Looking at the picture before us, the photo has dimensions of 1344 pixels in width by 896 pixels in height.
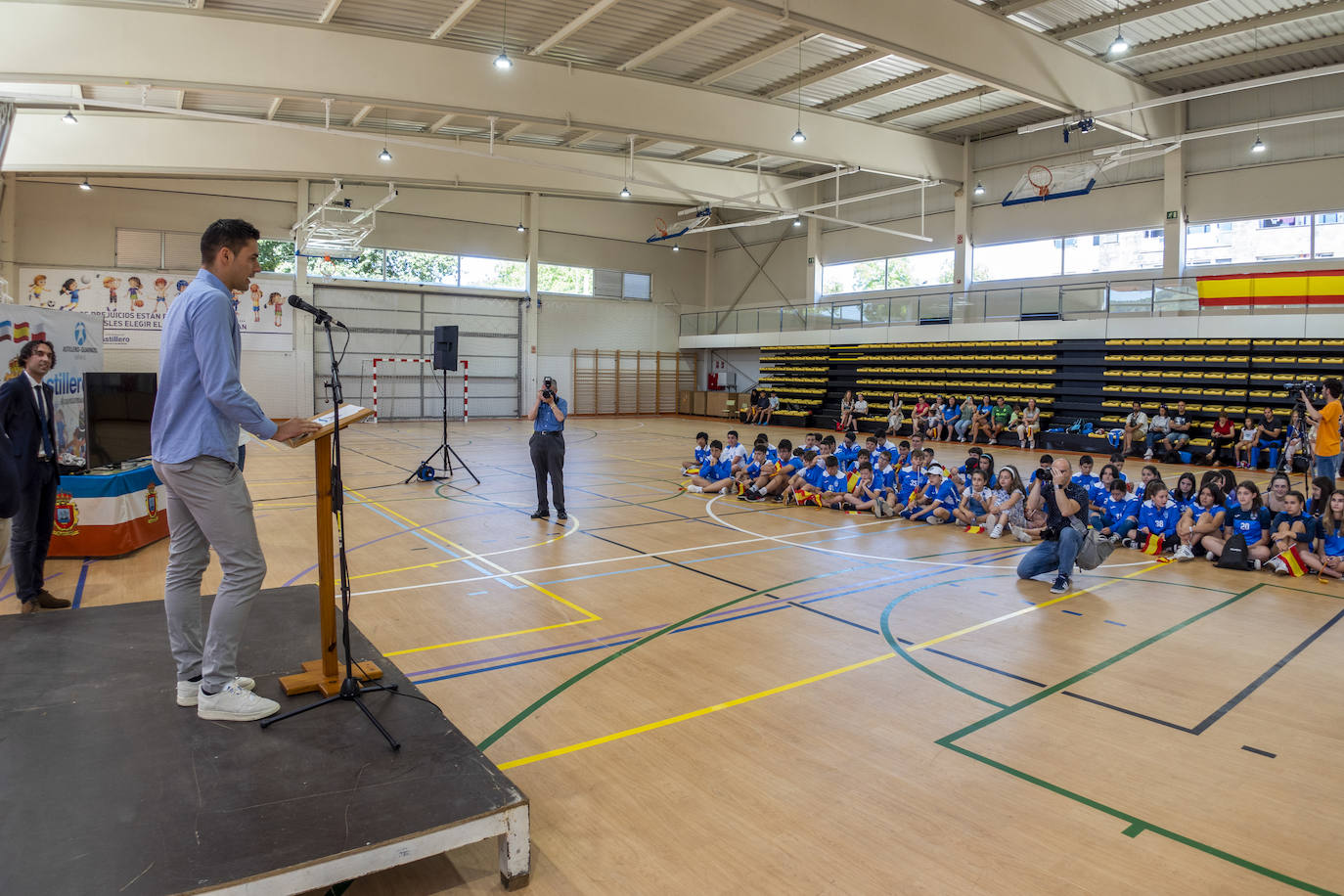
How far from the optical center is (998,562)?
25.7 ft

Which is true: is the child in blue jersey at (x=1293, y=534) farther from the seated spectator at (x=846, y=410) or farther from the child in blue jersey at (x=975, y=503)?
the seated spectator at (x=846, y=410)

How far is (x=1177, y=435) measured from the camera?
688 inches

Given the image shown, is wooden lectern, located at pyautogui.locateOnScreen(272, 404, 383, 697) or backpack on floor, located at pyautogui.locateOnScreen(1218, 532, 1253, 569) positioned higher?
wooden lectern, located at pyautogui.locateOnScreen(272, 404, 383, 697)

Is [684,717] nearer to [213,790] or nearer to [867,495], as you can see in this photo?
[213,790]

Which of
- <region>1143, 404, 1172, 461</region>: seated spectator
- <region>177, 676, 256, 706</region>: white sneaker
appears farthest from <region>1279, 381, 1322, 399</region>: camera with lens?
<region>177, 676, 256, 706</region>: white sneaker

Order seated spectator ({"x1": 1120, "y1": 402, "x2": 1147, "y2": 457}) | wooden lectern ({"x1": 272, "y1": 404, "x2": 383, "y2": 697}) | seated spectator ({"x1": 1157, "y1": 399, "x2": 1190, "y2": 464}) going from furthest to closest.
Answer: seated spectator ({"x1": 1120, "y1": 402, "x2": 1147, "y2": 457}), seated spectator ({"x1": 1157, "y1": 399, "x2": 1190, "y2": 464}), wooden lectern ({"x1": 272, "y1": 404, "x2": 383, "y2": 697})

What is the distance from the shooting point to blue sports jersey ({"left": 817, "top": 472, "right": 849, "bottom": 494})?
10.9 metres

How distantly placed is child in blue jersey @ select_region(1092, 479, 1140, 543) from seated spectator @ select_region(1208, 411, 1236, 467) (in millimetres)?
9883

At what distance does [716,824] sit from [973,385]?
22188 mm

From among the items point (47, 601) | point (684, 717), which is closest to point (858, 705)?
point (684, 717)

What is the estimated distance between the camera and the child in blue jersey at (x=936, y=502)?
9.89 metres

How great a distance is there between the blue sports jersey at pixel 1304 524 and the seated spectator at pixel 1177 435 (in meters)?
10.5

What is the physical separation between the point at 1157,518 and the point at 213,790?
897 cm

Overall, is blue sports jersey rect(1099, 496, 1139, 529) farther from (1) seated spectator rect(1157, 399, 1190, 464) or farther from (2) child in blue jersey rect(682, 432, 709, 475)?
(1) seated spectator rect(1157, 399, 1190, 464)
